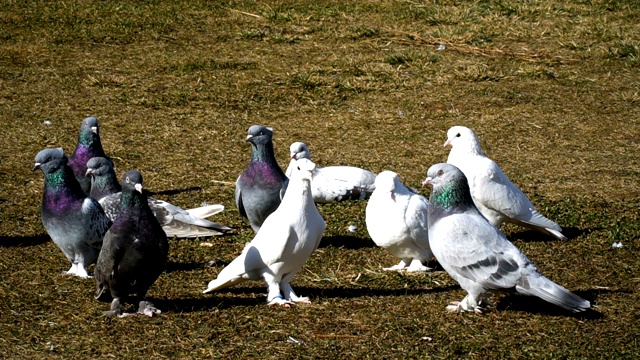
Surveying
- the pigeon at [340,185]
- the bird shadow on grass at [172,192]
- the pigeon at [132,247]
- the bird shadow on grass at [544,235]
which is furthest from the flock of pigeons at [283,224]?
the bird shadow on grass at [172,192]

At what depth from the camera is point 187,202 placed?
23.7 ft

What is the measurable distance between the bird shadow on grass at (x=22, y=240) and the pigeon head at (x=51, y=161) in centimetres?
67

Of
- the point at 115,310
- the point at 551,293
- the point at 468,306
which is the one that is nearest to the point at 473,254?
Answer: the point at 468,306

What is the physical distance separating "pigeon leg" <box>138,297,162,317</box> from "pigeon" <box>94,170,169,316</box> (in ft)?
0.44

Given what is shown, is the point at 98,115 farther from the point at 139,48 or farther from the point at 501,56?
the point at 501,56

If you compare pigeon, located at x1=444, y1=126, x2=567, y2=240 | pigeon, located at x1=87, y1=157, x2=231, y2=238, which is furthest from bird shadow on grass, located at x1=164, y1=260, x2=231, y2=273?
pigeon, located at x1=444, y1=126, x2=567, y2=240

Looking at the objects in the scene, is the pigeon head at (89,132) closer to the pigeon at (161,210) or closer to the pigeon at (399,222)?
the pigeon at (161,210)

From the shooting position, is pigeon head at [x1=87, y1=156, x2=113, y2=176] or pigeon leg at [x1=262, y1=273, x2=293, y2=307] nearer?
pigeon leg at [x1=262, y1=273, x2=293, y2=307]

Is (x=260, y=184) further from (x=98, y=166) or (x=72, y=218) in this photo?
(x=72, y=218)

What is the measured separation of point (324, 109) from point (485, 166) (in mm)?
3426

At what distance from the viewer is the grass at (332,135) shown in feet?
16.4

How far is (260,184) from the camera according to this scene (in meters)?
6.28

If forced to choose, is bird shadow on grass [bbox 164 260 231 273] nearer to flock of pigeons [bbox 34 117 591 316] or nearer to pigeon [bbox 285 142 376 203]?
flock of pigeons [bbox 34 117 591 316]

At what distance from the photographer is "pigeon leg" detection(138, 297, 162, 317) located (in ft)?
16.7
